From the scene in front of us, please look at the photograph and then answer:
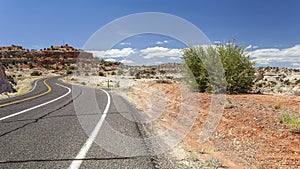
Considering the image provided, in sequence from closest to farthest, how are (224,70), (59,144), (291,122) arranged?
(59,144)
(291,122)
(224,70)

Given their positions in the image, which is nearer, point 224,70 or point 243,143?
point 243,143

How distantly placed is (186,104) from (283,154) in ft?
23.2

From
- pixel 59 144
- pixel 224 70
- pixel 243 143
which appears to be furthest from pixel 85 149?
pixel 224 70

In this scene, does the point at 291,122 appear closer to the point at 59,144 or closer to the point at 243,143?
the point at 243,143

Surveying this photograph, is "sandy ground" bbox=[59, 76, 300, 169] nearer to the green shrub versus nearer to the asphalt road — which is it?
the asphalt road

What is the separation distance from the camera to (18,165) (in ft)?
15.5

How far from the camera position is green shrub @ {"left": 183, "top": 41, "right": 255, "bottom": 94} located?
16000mm

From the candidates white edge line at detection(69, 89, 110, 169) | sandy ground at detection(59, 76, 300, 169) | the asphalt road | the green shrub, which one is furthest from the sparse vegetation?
the green shrub

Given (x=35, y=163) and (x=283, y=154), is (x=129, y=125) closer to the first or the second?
(x=35, y=163)

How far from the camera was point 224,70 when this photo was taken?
16016 mm

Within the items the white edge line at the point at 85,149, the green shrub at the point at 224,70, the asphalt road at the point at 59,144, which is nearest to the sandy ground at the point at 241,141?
the asphalt road at the point at 59,144

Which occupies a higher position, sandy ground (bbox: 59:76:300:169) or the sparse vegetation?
the sparse vegetation

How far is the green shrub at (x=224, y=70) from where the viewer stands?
16000 millimetres

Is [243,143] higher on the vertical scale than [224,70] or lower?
lower
